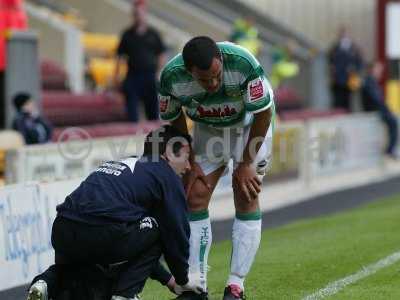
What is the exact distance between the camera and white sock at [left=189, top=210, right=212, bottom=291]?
8.04 m

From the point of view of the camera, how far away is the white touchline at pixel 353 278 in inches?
326

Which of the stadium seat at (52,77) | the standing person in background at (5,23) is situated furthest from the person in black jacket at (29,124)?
the stadium seat at (52,77)

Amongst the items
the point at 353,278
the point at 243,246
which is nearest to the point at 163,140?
the point at 243,246

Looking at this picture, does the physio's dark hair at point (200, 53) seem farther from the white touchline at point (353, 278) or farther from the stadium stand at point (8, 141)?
the stadium stand at point (8, 141)

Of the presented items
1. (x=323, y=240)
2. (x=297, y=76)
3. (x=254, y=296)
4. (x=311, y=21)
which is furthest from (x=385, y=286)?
(x=311, y=21)

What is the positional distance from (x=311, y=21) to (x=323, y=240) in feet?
76.8

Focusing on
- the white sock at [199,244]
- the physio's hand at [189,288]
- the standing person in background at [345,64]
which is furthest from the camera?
the standing person in background at [345,64]

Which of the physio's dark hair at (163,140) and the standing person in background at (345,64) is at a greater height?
the standing person in background at (345,64)

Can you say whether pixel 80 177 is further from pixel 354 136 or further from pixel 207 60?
pixel 354 136

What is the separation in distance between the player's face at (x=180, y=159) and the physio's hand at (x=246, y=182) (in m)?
0.43

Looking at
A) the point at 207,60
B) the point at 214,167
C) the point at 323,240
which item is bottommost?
the point at 323,240

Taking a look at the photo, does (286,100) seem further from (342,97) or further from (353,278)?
(353,278)

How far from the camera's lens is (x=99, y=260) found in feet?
24.2

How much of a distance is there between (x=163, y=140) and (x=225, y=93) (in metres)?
0.53
